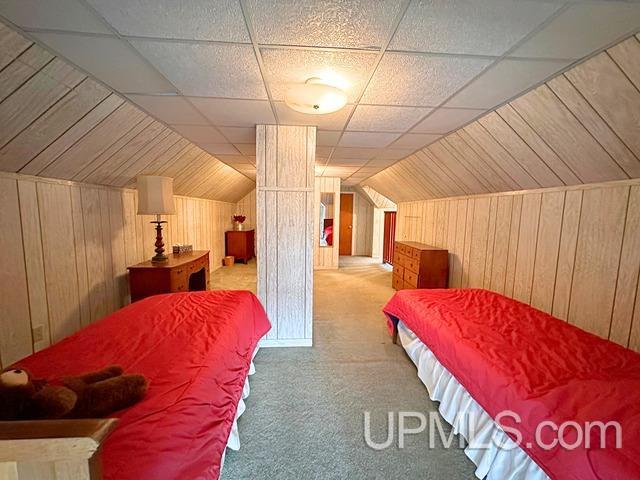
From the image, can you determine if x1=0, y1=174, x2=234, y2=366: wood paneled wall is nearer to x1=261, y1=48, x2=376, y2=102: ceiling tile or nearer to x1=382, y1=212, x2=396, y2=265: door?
x1=261, y1=48, x2=376, y2=102: ceiling tile

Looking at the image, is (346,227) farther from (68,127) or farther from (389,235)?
(68,127)

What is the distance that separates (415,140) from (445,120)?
2.20 ft

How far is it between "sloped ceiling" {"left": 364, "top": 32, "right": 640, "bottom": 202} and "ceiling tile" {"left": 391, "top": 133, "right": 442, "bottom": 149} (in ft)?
0.39

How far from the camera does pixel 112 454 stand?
0.86 m

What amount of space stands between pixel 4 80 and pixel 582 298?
13.3ft

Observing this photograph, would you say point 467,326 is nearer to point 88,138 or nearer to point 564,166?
point 564,166

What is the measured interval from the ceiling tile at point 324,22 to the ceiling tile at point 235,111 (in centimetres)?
80

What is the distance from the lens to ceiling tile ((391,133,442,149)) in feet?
9.45

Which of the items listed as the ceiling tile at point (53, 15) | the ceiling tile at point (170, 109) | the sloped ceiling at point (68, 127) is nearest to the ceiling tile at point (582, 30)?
the ceiling tile at point (53, 15)

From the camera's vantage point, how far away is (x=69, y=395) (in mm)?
939

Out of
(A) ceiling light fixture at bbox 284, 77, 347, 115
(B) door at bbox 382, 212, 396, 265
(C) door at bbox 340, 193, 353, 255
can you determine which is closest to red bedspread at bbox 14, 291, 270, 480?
(A) ceiling light fixture at bbox 284, 77, 347, 115

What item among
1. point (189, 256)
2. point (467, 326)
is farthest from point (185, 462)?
point (189, 256)

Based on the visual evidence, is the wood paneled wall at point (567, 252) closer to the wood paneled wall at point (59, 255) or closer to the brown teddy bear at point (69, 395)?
the brown teddy bear at point (69, 395)

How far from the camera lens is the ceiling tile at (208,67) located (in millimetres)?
1439
